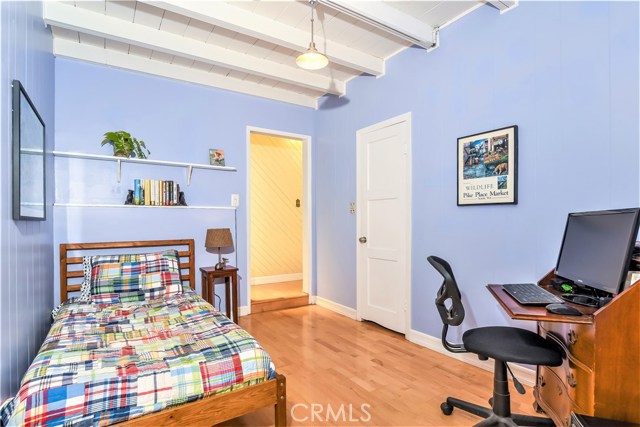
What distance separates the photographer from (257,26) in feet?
8.61

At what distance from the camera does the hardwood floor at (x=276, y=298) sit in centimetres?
410

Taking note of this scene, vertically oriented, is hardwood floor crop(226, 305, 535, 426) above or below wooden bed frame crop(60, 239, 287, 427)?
below

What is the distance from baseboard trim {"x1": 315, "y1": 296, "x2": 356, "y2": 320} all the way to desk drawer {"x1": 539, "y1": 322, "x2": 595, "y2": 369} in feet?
7.95

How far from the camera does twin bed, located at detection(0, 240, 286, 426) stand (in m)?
1.35

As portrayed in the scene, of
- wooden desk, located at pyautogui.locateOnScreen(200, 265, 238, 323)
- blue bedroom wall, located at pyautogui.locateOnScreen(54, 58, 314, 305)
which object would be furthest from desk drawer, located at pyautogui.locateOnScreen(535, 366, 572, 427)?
blue bedroom wall, located at pyautogui.locateOnScreen(54, 58, 314, 305)

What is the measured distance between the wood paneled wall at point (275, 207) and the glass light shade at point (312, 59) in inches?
111

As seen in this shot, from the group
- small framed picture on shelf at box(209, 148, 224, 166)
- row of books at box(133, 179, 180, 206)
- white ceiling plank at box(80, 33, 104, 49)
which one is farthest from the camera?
small framed picture on shelf at box(209, 148, 224, 166)

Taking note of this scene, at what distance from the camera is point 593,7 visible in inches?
75.6

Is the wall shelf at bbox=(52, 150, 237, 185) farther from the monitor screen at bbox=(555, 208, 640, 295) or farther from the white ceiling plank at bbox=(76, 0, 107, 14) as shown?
the monitor screen at bbox=(555, 208, 640, 295)

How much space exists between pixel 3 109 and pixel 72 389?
4.05 ft

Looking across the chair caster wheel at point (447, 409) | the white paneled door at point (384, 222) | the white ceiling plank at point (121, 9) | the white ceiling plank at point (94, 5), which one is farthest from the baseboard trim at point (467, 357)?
the white ceiling plank at point (94, 5)

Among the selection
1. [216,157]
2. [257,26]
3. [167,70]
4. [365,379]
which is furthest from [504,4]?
[167,70]

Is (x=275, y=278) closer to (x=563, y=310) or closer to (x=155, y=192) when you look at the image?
(x=155, y=192)

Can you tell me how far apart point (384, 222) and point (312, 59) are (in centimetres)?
172
